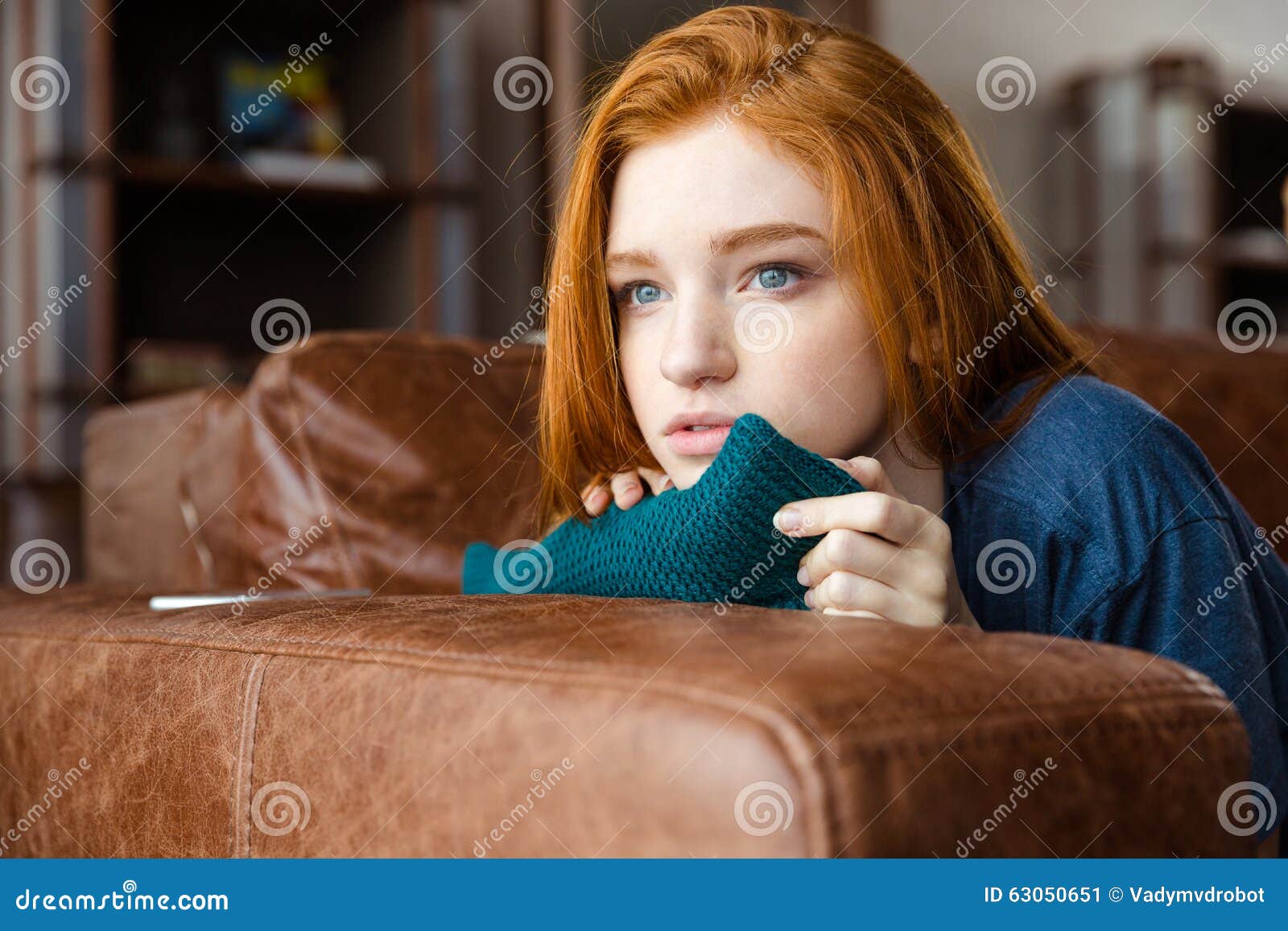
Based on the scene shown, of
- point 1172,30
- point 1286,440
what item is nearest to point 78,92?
point 1286,440

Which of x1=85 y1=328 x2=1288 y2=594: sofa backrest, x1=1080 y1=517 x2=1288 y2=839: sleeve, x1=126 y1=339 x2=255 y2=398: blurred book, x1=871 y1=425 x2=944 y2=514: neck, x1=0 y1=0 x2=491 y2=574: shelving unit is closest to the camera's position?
x1=1080 y1=517 x2=1288 y2=839: sleeve

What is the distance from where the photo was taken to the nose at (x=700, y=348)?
2.69ft

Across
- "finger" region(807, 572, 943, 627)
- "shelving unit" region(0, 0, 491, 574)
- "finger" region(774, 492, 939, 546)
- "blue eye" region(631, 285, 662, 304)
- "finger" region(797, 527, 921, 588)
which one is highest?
"shelving unit" region(0, 0, 491, 574)

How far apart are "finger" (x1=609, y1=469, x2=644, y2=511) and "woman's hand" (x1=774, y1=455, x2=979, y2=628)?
0.22 metres

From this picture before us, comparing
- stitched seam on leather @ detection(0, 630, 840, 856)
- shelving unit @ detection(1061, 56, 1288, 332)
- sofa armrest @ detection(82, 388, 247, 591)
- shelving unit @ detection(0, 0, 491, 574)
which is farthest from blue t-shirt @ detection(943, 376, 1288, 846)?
shelving unit @ detection(1061, 56, 1288, 332)

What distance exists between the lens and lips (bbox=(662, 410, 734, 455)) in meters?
0.84

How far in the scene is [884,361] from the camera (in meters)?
0.88

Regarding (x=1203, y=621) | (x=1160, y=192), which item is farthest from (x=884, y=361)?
(x=1160, y=192)

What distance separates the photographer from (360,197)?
305cm

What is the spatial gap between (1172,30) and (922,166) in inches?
177

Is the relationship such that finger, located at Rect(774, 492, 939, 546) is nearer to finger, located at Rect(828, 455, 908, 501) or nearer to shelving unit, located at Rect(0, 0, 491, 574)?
finger, located at Rect(828, 455, 908, 501)

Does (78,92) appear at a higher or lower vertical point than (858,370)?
higher

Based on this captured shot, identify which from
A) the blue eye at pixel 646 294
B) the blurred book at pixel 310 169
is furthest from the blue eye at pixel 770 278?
the blurred book at pixel 310 169

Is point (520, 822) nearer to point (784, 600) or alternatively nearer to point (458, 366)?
point (784, 600)
